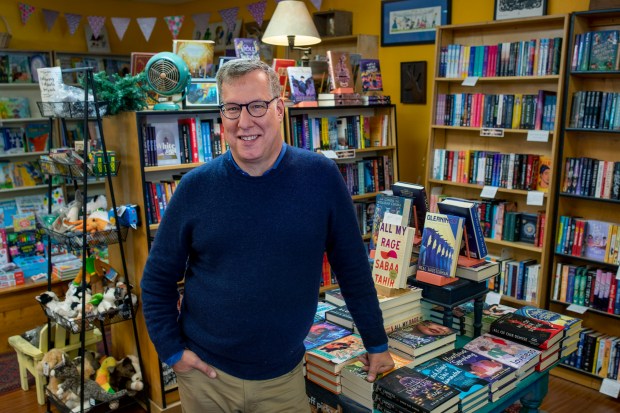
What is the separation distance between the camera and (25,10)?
5.54 metres

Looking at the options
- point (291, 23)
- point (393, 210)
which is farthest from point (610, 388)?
point (291, 23)

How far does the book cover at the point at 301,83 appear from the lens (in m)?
3.46

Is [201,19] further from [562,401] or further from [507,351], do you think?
[507,351]

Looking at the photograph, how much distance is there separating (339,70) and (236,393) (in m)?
2.65

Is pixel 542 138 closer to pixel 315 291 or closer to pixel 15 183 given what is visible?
pixel 315 291

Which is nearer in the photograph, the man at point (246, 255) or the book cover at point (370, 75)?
the man at point (246, 255)

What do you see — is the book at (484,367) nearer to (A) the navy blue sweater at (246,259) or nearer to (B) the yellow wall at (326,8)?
(A) the navy blue sweater at (246,259)


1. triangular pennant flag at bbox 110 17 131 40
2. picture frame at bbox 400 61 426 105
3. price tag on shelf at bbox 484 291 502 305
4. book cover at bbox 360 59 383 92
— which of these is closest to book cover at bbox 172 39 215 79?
book cover at bbox 360 59 383 92

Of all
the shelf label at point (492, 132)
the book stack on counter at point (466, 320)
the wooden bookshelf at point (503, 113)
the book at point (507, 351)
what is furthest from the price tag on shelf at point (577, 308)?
the book at point (507, 351)

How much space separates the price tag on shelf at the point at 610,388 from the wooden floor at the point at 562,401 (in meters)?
0.03

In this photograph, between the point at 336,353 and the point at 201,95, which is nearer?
the point at 336,353

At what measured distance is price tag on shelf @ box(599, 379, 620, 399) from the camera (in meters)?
3.12

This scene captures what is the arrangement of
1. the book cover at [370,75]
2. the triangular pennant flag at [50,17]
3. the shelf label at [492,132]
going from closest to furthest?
1. the shelf label at [492,132]
2. the book cover at [370,75]
3. the triangular pennant flag at [50,17]

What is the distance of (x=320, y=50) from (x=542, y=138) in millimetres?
2491
